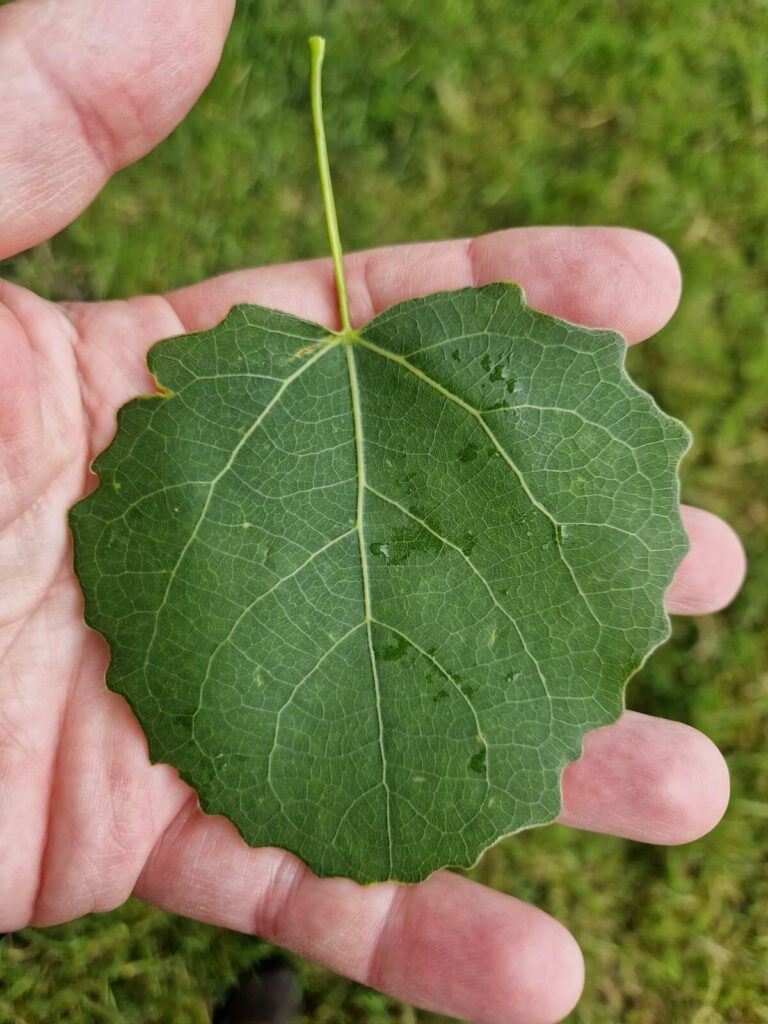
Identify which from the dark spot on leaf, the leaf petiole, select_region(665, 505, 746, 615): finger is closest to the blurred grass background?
select_region(665, 505, 746, 615): finger

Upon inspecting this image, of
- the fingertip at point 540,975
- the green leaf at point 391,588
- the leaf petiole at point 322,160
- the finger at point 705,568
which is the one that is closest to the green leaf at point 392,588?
the green leaf at point 391,588

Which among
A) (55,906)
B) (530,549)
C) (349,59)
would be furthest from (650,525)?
(349,59)

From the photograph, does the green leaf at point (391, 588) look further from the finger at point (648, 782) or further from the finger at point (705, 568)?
the finger at point (705, 568)

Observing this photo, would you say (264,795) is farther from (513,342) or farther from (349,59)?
(349,59)

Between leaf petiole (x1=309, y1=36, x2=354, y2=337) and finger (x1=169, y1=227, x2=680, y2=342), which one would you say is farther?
finger (x1=169, y1=227, x2=680, y2=342)

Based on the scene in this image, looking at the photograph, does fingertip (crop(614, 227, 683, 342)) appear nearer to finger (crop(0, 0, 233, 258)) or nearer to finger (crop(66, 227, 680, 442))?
finger (crop(66, 227, 680, 442))

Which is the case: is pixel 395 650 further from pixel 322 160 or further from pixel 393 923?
pixel 322 160

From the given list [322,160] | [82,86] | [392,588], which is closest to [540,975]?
[392,588]
